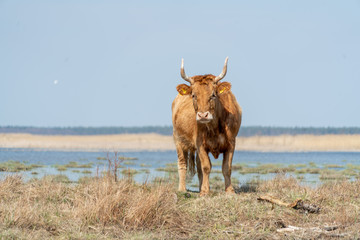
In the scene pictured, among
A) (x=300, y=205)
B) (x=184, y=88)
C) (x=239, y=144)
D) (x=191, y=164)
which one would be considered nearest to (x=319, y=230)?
(x=300, y=205)

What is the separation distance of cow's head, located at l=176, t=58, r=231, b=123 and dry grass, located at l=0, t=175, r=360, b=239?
1610 mm

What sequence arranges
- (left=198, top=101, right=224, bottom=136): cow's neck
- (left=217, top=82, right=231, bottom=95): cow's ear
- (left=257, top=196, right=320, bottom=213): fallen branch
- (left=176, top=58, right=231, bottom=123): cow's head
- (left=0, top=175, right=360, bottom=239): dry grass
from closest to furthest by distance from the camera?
(left=0, top=175, right=360, bottom=239): dry grass → (left=257, top=196, right=320, bottom=213): fallen branch → (left=176, top=58, right=231, bottom=123): cow's head → (left=217, top=82, right=231, bottom=95): cow's ear → (left=198, top=101, right=224, bottom=136): cow's neck

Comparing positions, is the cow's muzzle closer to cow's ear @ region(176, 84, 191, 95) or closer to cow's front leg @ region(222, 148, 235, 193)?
cow's ear @ region(176, 84, 191, 95)

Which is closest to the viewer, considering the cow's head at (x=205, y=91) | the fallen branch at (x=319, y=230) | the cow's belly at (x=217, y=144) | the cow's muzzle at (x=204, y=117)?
the fallen branch at (x=319, y=230)

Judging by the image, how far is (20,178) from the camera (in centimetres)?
1222

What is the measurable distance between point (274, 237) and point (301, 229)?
1.73 ft

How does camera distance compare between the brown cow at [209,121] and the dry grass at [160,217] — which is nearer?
the dry grass at [160,217]

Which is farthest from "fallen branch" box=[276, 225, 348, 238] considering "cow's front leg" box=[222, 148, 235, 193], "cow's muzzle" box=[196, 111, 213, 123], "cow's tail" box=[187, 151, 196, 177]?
"cow's tail" box=[187, 151, 196, 177]

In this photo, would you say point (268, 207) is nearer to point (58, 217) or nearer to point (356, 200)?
point (356, 200)

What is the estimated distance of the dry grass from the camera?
26.2 feet

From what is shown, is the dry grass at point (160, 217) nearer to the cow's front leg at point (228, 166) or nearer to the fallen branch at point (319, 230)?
the fallen branch at point (319, 230)

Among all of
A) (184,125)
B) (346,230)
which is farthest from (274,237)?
(184,125)

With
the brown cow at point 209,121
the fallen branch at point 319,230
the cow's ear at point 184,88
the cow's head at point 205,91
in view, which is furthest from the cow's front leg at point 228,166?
the fallen branch at point 319,230

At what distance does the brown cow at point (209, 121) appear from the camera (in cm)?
1057
